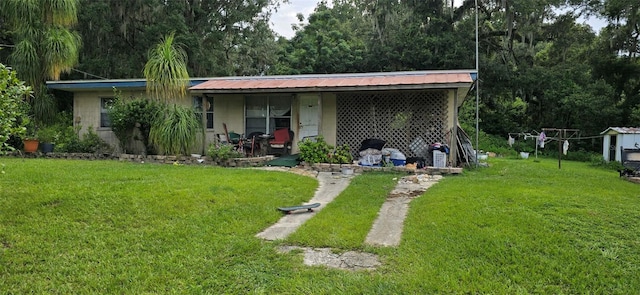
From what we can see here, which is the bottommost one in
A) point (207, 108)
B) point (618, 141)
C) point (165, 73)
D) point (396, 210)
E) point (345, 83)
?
point (396, 210)

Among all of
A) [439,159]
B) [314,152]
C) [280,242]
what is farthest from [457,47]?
[280,242]

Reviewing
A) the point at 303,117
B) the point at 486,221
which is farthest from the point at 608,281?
the point at 303,117

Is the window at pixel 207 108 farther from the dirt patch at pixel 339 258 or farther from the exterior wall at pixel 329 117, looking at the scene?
the dirt patch at pixel 339 258

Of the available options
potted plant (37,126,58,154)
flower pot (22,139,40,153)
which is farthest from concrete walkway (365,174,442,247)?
flower pot (22,139,40,153)

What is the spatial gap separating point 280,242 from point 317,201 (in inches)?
78.8

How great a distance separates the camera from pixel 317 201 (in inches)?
226

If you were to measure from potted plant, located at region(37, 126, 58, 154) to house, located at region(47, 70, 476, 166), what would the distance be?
2.94ft

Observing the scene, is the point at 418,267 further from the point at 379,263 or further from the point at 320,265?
the point at 320,265

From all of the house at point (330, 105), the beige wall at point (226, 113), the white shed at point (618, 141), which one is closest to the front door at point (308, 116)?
the house at point (330, 105)

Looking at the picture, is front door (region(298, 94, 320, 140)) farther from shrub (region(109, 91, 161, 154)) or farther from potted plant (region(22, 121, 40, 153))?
potted plant (region(22, 121, 40, 153))

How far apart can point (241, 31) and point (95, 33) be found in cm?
738

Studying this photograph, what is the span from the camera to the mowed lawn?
2.86 m

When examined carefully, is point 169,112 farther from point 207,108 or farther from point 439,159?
point 439,159

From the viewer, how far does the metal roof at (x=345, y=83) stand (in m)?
8.72
